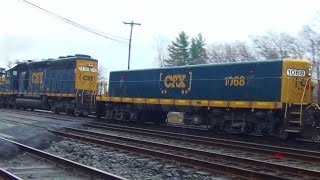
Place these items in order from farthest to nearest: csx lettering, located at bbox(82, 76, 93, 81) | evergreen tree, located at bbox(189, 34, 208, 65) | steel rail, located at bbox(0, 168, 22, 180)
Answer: evergreen tree, located at bbox(189, 34, 208, 65)
csx lettering, located at bbox(82, 76, 93, 81)
steel rail, located at bbox(0, 168, 22, 180)

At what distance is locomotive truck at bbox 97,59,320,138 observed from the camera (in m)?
16.0

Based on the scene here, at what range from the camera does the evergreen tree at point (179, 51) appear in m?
83.9

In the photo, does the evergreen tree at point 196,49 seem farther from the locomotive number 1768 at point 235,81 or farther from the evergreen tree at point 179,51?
the locomotive number 1768 at point 235,81

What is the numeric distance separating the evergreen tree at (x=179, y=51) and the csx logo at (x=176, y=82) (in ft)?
202

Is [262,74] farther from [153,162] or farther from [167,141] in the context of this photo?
[153,162]

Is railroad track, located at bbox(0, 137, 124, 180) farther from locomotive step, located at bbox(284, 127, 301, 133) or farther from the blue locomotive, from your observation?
the blue locomotive

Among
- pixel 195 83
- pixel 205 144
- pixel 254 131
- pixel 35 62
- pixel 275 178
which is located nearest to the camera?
pixel 275 178

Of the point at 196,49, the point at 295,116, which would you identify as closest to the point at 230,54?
the point at 196,49

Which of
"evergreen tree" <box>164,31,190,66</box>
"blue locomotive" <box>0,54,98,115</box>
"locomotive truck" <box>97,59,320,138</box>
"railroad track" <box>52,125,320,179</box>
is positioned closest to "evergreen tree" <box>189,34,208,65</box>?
"evergreen tree" <box>164,31,190,66</box>

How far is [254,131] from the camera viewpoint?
17.5m

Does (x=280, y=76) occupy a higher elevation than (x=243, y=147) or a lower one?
A: higher

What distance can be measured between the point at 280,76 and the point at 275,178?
28.1ft

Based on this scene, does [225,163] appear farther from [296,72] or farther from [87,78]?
[87,78]

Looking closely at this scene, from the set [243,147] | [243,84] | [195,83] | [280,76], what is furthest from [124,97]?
[243,147]
